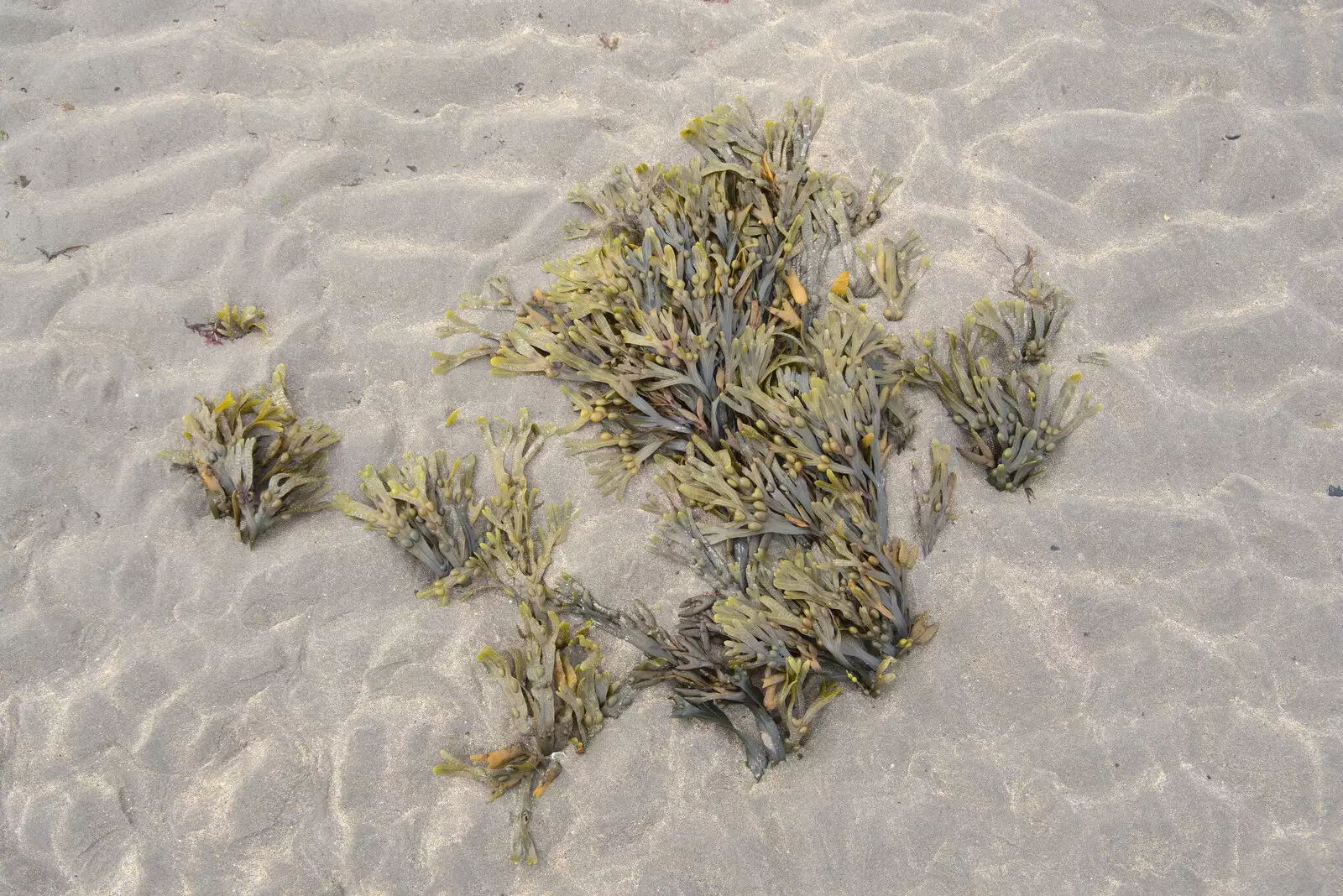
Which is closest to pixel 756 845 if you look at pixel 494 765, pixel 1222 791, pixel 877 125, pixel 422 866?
pixel 494 765

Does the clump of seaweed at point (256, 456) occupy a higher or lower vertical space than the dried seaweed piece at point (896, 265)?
lower

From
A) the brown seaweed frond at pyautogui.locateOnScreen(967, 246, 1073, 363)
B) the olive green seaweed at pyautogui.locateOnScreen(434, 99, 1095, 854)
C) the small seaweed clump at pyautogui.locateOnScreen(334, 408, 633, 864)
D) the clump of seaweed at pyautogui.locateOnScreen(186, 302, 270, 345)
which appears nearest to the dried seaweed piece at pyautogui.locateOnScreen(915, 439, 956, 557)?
the olive green seaweed at pyautogui.locateOnScreen(434, 99, 1095, 854)

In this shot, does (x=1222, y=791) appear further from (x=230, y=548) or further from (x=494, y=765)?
(x=230, y=548)

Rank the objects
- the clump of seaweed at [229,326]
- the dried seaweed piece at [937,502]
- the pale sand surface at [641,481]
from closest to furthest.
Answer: the pale sand surface at [641,481] < the dried seaweed piece at [937,502] < the clump of seaweed at [229,326]

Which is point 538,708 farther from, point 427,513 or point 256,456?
point 256,456

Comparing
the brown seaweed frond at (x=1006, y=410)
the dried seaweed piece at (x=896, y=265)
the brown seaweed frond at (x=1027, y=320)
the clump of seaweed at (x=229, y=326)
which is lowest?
the brown seaweed frond at (x=1006, y=410)

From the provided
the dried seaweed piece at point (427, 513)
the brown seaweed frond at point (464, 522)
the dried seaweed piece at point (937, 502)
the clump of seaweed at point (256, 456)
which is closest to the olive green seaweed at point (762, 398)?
the dried seaweed piece at point (937, 502)

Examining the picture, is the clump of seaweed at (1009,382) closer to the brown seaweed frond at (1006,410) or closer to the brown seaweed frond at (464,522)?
the brown seaweed frond at (1006,410)

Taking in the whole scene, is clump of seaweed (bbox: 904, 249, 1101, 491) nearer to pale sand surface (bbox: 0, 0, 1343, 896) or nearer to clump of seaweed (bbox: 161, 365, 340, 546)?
pale sand surface (bbox: 0, 0, 1343, 896)
